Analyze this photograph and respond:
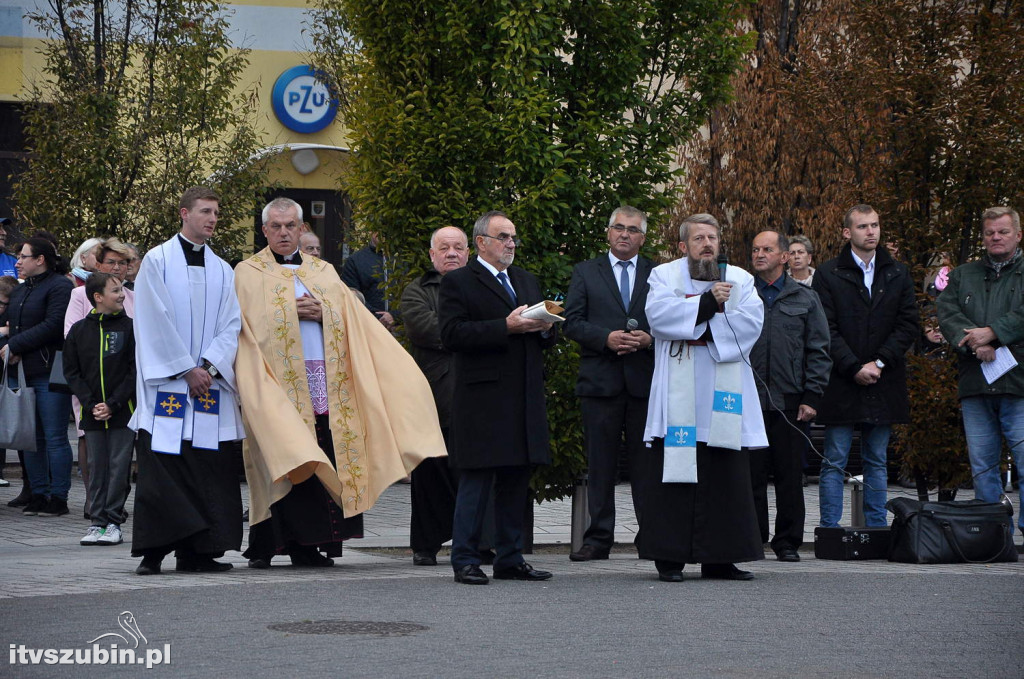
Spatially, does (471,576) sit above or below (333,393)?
below

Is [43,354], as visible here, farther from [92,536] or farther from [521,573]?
[521,573]

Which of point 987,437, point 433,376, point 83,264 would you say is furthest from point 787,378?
point 83,264

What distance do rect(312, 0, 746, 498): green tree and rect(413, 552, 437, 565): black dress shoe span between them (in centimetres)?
114

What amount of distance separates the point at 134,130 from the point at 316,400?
25.6ft

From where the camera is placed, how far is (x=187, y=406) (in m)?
9.31

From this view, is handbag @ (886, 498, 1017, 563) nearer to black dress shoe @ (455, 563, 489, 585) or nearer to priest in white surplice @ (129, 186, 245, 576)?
black dress shoe @ (455, 563, 489, 585)

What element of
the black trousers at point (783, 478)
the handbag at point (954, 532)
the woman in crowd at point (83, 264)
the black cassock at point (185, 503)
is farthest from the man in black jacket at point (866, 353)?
the woman in crowd at point (83, 264)

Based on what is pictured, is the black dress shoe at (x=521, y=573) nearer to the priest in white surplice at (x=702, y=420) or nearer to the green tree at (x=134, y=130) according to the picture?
the priest in white surplice at (x=702, y=420)

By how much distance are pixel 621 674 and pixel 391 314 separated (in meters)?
6.17

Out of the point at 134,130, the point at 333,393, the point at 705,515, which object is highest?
the point at 134,130

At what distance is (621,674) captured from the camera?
6.20 m

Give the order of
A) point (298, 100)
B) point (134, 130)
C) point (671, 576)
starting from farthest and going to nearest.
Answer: point (298, 100) < point (134, 130) < point (671, 576)

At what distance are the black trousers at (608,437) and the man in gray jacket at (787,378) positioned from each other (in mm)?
1076

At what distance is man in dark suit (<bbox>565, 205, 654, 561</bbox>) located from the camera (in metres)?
10.1
